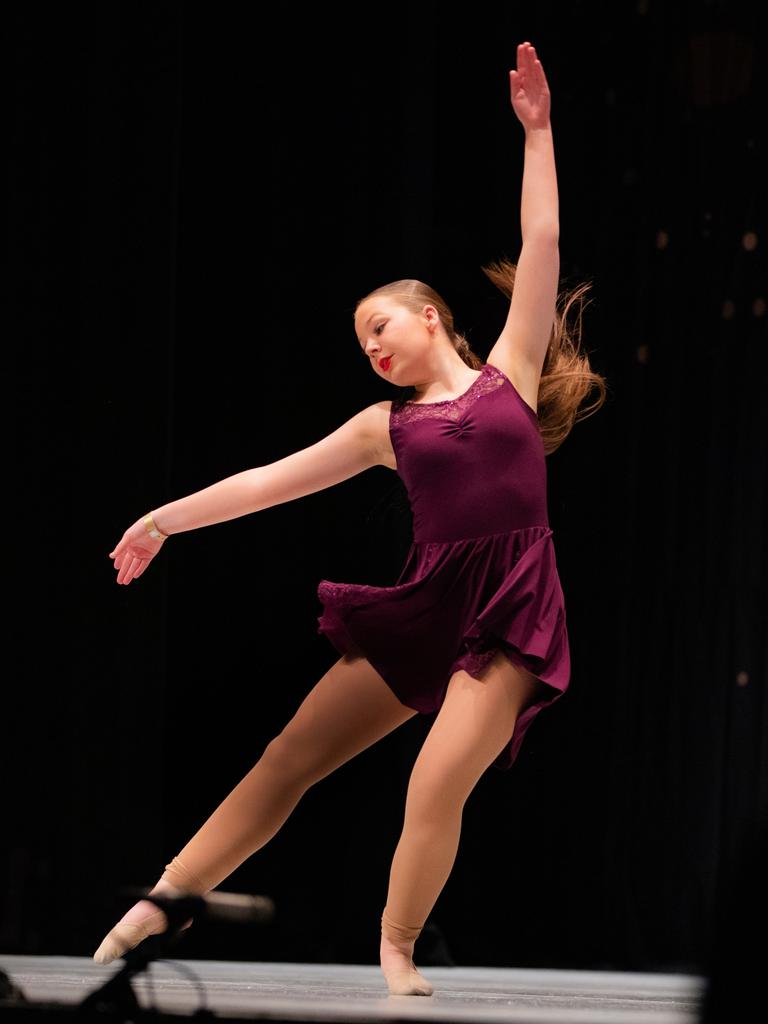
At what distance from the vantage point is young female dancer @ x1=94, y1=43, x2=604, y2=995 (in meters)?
1.97

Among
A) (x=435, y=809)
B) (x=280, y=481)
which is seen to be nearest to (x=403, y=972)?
(x=435, y=809)

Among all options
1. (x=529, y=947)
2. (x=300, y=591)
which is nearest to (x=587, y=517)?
(x=300, y=591)

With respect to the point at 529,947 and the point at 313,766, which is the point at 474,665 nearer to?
the point at 313,766

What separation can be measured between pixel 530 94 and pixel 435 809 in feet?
3.95

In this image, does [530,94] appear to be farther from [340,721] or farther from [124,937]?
[124,937]

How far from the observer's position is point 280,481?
2273 mm

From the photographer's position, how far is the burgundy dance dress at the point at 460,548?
2082 mm

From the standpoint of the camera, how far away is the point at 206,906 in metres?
1.23

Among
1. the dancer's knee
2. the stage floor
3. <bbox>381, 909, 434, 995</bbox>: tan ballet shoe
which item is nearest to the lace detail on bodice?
the dancer's knee

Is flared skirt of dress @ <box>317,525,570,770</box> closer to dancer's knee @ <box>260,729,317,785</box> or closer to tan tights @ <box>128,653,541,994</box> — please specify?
tan tights @ <box>128,653,541,994</box>

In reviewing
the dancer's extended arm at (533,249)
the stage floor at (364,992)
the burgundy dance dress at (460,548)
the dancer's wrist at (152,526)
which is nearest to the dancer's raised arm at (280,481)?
the dancer's wrist at (152,526)

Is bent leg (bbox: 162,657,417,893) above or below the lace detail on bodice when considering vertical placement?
below

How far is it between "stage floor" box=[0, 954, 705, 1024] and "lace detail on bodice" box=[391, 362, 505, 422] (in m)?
0.90

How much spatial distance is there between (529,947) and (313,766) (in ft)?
3.96
